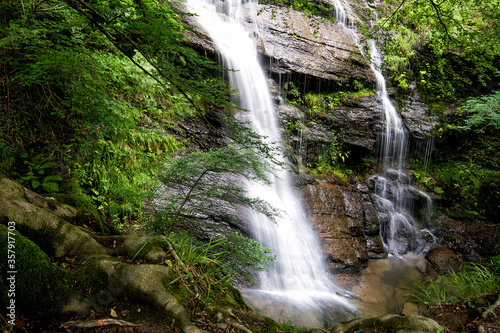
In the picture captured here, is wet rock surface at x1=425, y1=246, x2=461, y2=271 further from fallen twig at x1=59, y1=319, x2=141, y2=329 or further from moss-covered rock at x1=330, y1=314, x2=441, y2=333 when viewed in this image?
fallen twig at x1=59, y1=319, x2=141, y2=329

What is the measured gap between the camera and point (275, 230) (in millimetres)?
6523

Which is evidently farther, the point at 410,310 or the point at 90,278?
the point at 410,310

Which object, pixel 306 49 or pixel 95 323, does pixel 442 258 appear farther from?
pixel 95 323

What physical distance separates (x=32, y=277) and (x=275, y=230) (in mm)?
5270

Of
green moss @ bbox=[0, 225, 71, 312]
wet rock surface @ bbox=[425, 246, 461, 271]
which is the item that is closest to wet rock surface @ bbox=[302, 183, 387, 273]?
wet rock surface @ bbox=[425, 246, 461, 271]

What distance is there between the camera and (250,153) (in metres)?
3.24

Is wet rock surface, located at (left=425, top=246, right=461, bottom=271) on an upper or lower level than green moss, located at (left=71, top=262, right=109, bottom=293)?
lower

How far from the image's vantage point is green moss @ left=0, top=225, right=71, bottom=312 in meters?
1.70

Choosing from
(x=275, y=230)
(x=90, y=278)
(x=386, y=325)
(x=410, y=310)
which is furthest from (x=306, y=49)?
(x=90, y=278)

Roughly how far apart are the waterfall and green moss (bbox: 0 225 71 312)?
6.77ft

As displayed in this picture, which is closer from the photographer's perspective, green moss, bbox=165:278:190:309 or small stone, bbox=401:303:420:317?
green moss, bbox=165:278:190:309

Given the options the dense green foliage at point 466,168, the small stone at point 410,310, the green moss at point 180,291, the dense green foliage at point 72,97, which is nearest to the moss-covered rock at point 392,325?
the green moss at point 180,291

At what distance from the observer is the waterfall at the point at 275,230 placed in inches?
196

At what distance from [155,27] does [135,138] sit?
3.56m
